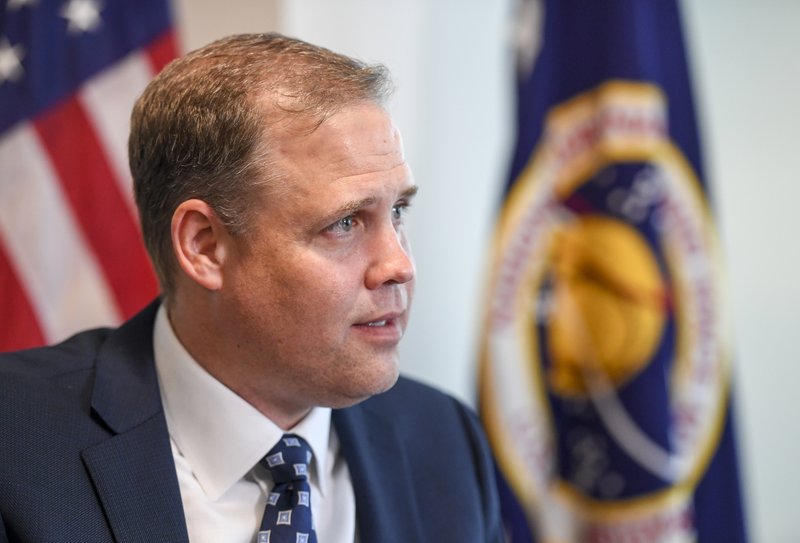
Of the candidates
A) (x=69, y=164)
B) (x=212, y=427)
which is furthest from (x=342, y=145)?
(x=69, y=164)

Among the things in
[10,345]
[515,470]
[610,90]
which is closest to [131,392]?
[10,345]

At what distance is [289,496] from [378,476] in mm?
196

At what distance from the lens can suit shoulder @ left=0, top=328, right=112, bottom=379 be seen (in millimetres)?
1458

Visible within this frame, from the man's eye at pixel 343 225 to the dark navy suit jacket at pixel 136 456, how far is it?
0.39 metres

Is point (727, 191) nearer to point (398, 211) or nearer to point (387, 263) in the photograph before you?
point (398, 211)

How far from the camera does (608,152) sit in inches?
103

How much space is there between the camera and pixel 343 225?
141cm

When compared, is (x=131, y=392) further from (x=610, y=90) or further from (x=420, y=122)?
(x=420, y=122)

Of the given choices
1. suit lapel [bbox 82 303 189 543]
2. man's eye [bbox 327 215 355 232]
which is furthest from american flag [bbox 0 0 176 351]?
man's eye [bbox 327 215 355 232]

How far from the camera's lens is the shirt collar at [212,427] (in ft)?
4.77

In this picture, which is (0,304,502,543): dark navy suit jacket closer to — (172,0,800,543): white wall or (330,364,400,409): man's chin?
(330,364,400,409): man's chin

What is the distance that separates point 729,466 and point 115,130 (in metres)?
1.95

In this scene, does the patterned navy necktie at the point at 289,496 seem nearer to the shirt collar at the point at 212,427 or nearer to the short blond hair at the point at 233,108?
the shirt collar at the point at 212,427

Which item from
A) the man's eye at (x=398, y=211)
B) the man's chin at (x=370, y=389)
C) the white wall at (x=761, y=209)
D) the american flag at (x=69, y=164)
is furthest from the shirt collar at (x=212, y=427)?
the white wall at (x=761, y=209)
